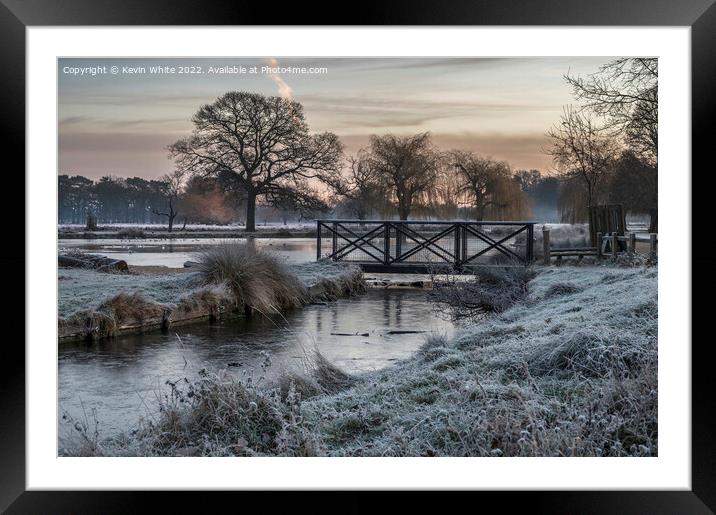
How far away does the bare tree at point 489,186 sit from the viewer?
1223cm

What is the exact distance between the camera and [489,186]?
12531mm

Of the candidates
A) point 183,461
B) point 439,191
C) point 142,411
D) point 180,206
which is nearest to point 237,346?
point 142,411

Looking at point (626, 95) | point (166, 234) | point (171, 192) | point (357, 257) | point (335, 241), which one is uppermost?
point (626, 95)

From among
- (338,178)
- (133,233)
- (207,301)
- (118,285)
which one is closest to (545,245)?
(338,178)

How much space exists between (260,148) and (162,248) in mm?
2491

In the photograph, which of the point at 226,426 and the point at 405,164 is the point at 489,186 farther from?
the point at 226,426

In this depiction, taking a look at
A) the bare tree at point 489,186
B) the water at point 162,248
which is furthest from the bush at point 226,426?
the bare tree at point 489,186

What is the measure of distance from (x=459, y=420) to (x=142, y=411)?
79.1 inches

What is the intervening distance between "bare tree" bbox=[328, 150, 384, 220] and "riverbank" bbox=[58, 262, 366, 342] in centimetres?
253

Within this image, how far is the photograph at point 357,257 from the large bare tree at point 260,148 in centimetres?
4

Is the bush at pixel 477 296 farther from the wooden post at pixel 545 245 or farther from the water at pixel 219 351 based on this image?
the wooden post at pixel 545 245
